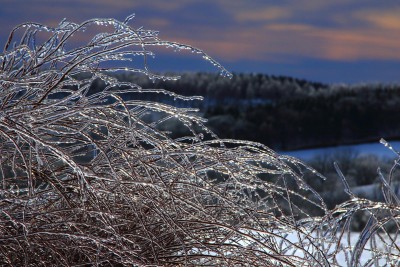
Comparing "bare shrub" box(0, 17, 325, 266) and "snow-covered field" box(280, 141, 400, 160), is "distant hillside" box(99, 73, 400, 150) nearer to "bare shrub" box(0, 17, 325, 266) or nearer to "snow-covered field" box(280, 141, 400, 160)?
"snow-covered field" box(280, 141, 400, 160)

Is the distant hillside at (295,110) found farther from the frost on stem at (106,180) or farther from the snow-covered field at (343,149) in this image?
the frost on stem at (106,180)

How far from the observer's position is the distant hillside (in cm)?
765

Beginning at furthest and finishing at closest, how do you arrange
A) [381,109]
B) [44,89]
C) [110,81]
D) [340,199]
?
[381,109] → [340,199] → [110,81] → [44,89]

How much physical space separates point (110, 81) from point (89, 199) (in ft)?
0.94

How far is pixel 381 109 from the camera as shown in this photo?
862 centimetres

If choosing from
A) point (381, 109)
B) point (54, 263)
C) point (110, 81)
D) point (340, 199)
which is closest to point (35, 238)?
point (54, 263)

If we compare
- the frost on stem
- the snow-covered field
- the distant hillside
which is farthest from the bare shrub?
the snow-covered field

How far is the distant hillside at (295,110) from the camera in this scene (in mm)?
7648

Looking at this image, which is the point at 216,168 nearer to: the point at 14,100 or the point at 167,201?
the point at 167,201

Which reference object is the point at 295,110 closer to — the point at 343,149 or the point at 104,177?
the point at 343,149

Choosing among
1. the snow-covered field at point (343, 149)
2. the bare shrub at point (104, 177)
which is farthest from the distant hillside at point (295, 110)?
the bare shrub at point (104, 177)

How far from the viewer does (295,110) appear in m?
8.35

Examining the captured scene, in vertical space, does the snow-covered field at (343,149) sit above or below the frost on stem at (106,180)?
below

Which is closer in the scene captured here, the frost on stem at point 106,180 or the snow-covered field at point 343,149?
the frost on stem at point 106,180
